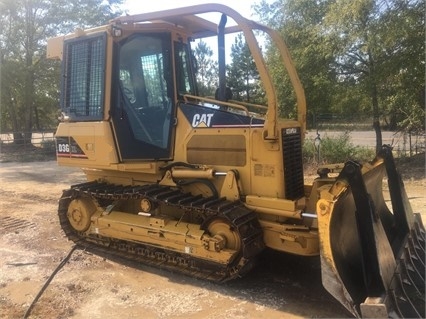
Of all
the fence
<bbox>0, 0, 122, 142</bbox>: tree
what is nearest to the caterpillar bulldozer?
the fence

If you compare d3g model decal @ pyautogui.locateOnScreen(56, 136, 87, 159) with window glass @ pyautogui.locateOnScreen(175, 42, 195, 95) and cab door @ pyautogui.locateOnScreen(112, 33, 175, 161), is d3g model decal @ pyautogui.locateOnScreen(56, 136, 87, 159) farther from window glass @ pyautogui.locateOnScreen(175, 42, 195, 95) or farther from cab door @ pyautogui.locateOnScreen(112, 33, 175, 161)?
window glass @ pyautogui.locateOnScreen(175, 42, 195, 95)

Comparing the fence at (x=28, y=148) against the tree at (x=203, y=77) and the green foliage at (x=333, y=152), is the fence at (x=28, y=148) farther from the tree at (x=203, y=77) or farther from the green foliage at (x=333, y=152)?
the green foliage at (x=333, y=152)

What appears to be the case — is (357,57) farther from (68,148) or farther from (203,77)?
(68,148)

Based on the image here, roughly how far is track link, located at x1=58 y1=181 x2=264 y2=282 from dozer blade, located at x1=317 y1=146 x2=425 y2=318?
40.6 inches

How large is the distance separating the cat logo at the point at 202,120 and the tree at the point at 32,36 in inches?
706

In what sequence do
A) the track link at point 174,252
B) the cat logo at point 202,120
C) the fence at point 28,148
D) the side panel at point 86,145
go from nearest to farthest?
the track link at point 174,252
the cat logo at point 202,120
the side panel at point 86,145
the fence at point 28,148

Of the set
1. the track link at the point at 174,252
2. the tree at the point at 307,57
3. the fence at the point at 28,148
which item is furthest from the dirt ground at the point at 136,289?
the fence at the point at 28,148

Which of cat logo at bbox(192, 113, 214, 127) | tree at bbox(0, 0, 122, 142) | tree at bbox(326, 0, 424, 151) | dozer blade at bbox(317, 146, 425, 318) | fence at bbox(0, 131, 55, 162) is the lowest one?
dozer blade at bbox(317, 146, 425, 318)

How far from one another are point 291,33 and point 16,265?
12075 millimetres

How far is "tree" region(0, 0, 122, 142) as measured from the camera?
68.9ft

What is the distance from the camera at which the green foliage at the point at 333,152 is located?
13477 mm

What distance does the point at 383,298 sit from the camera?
368cm

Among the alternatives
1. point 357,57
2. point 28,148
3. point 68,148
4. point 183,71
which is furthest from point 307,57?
point 28,148

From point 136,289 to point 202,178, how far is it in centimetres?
151
